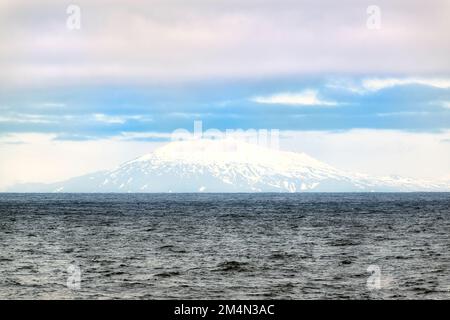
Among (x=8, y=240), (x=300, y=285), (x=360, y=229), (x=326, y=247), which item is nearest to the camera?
(x=300, y=285)

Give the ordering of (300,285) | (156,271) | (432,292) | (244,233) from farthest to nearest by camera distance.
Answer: (244,233)
(156,271)
(300,285)
(432,292)

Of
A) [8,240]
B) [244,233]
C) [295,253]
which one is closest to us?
[295,253]

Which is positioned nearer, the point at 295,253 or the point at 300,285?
the point at 300,285

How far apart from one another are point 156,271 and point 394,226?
197 feet

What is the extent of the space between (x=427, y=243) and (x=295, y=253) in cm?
1671

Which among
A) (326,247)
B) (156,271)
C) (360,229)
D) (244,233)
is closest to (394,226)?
(360,229)

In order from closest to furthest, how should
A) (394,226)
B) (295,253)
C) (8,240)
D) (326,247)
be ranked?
(295,253), (326,247), (8,240), (394,226)

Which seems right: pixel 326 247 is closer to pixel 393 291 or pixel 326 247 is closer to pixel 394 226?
pixel 393 291

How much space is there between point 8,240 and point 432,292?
50662mm

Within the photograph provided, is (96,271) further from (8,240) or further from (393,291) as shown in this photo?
(8,240)

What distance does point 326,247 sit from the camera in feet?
233

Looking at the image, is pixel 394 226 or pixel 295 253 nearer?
pixel 295 253
